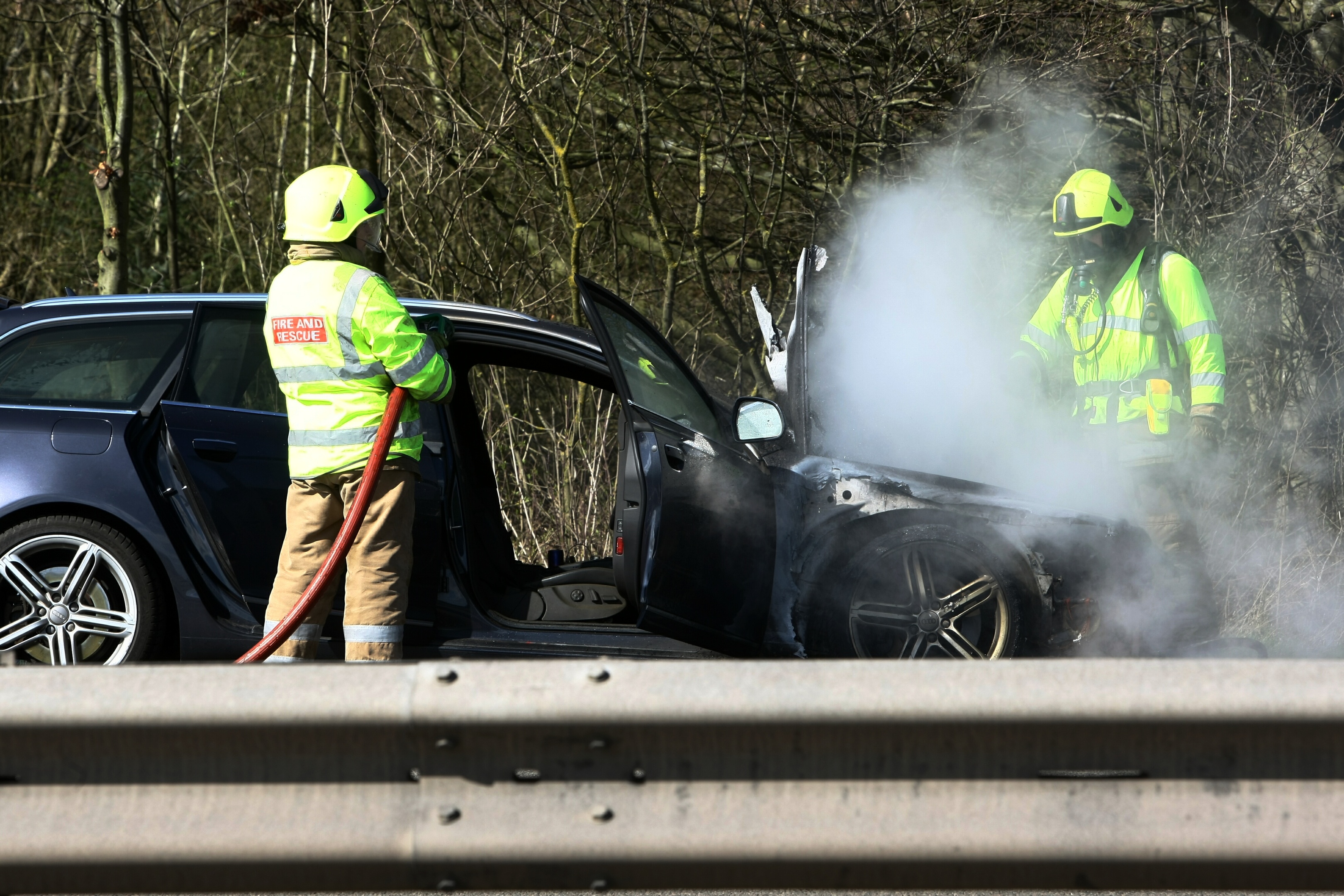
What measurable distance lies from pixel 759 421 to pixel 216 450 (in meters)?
1.85

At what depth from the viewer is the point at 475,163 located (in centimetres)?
799

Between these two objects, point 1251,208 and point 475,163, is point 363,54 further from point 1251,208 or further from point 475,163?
point 1251,208

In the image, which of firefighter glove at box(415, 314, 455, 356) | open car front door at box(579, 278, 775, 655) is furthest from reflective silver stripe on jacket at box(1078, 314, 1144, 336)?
firefighter glove at box(415, 314, 455, 356)

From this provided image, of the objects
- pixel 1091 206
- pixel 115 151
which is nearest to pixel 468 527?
pixel 1091 206

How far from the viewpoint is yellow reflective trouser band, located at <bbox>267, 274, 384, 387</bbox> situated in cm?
379

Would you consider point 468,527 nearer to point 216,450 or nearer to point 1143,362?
point 216,450

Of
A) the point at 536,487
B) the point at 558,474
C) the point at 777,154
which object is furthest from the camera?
the point at 777,154

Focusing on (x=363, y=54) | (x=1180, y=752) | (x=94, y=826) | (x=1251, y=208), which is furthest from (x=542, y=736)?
(x=363, y=54)

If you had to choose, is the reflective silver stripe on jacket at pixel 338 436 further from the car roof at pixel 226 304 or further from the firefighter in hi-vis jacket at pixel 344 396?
the car roof at pixel 226 304

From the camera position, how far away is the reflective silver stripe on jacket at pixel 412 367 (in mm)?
3764

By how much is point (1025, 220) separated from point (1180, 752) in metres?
→ 6.39

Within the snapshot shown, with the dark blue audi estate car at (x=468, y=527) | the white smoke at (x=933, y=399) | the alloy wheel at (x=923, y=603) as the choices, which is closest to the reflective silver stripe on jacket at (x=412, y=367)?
the dark blue audi estate car at (x=468, y=527)

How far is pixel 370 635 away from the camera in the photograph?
3.80 m

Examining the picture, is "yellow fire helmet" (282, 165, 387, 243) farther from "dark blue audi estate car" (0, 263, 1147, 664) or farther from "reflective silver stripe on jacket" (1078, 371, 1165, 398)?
"reflective silver stripe on jacket" (1078, 371, 1165, 398)
